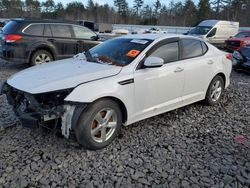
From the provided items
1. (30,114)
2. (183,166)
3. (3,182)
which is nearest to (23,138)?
(30,114)

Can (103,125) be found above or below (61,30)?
below

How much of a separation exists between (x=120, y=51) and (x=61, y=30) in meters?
5.63

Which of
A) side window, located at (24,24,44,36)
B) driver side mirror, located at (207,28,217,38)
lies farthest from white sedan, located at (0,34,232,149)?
driver side mirror, located at (207,28,217,38)

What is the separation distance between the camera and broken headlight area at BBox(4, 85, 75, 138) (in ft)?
11.4

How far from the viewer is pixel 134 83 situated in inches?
160

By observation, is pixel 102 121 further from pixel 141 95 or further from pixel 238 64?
pixel 238 64

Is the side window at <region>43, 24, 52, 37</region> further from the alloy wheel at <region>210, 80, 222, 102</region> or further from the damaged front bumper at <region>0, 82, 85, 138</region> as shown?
the alloy wheel at <region>210, 80, 222, 102</region>

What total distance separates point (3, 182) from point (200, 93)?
3.85 m

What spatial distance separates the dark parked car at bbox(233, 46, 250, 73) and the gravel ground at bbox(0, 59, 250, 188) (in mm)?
4913

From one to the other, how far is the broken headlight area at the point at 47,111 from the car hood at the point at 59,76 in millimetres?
85

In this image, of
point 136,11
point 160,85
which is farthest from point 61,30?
point 136,11

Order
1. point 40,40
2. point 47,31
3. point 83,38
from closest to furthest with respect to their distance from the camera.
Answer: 1. point 40,40
2. point 47,31
3. point 83,38

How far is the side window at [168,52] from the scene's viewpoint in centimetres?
457

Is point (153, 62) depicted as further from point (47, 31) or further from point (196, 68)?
point (47, 31)
